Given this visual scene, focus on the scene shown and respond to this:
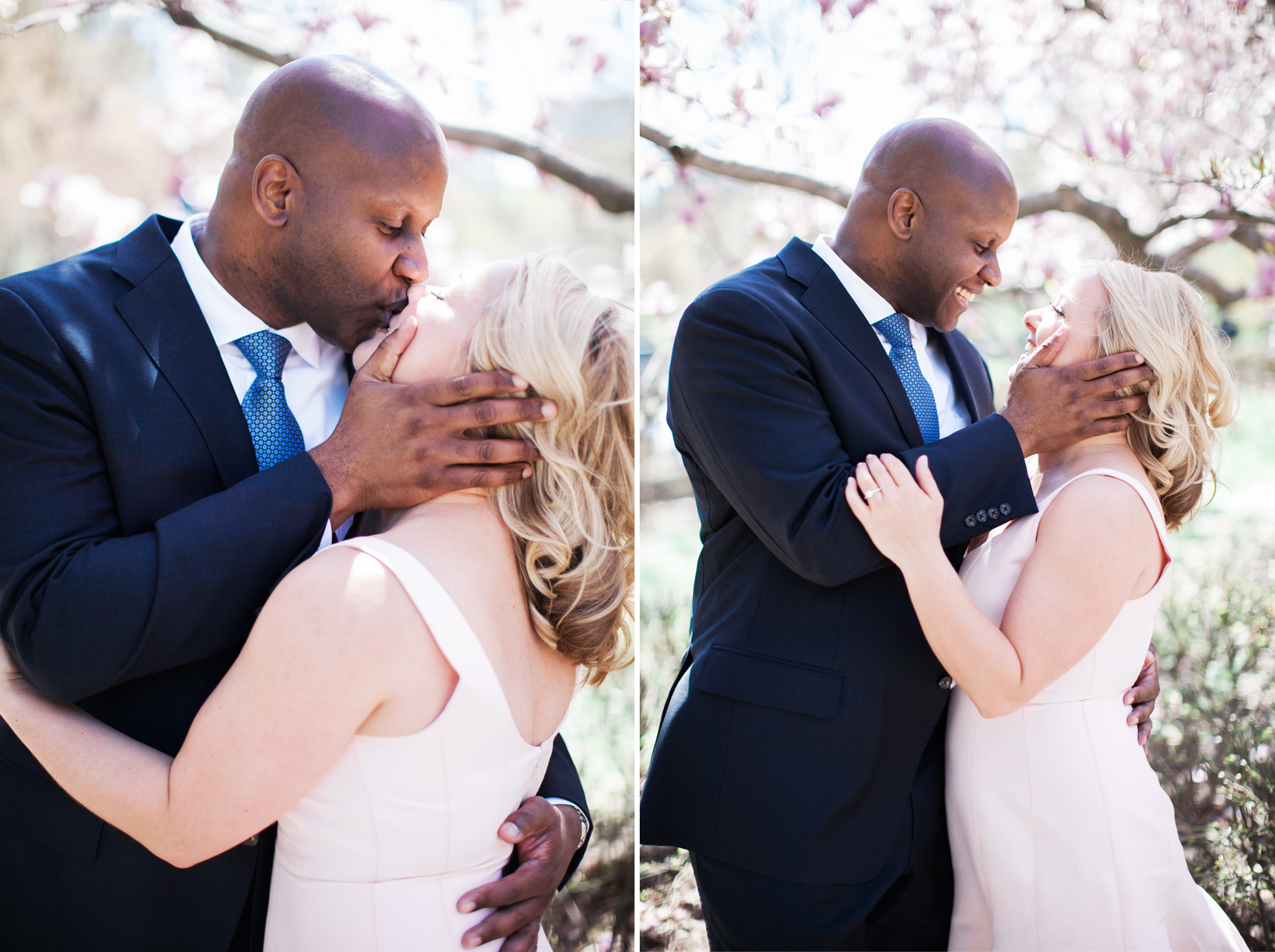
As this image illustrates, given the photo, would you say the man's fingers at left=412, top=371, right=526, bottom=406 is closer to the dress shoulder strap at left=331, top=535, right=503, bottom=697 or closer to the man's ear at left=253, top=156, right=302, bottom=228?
the dress shoulder strap at left=331, top=535, right=503, bottom=697

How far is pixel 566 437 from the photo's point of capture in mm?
1533

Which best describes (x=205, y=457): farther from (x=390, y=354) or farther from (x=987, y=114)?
(x=987, y=114)

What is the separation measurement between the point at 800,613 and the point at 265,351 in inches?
48.4

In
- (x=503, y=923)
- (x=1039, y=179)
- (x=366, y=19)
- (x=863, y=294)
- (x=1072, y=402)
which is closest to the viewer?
(x=503, y=923)

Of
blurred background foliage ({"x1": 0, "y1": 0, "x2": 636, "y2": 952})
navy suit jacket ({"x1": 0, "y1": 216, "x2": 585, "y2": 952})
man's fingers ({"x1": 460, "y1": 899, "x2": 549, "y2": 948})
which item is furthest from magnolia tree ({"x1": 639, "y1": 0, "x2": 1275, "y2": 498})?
man's fingers ({"x1": 460, "y1": 899, "x2": 549, "y2": 948})

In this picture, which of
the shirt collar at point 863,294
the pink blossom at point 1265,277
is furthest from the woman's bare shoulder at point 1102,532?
the pink blossom at point 1265,277

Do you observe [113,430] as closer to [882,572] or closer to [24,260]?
[882,572]

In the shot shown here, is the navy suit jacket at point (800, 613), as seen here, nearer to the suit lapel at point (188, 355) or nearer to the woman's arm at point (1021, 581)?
the woman's arm at point (1021, 581)

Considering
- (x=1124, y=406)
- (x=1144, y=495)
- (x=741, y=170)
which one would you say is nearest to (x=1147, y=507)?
(x=1144, y=495)

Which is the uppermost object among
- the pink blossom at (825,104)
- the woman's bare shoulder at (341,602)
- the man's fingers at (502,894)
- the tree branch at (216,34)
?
the pink blossom at (825,104)

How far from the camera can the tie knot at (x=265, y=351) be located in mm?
1753

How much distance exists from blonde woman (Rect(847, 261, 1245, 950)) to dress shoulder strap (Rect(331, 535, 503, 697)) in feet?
2.60

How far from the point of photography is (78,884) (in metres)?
1.52

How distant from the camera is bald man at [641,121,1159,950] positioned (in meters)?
1.79
